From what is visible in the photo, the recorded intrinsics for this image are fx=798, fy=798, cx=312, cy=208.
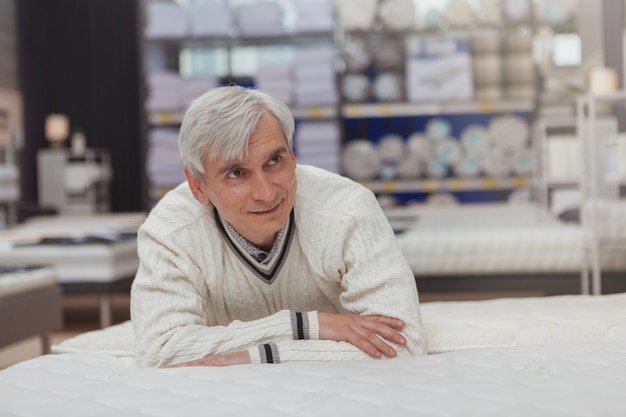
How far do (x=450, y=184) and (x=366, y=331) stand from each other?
4.45 meters

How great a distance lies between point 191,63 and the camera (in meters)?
6.11

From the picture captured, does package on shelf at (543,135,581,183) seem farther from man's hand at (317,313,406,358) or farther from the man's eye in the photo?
the man's eye

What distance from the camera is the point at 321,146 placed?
19.0 ft

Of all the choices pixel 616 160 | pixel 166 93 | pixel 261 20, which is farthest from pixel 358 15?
pixel 616 160

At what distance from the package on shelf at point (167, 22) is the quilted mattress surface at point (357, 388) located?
477 cm

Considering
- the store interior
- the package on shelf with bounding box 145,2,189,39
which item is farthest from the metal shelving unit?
the package on shelf with bounding box 145,2,189,39

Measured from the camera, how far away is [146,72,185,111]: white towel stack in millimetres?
5824

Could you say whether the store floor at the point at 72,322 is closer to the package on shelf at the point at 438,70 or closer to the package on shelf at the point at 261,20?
the package on shelf at the point at 261,20

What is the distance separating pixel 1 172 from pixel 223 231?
5.67 meters

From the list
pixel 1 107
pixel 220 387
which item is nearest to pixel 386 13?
pixel 1 107

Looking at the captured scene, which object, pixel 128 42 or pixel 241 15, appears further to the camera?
pixel 128 42

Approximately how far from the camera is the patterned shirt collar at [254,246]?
1615 millimetres

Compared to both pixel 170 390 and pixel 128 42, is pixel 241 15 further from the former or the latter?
pixel 170 390

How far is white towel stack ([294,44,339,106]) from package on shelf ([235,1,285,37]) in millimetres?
298
